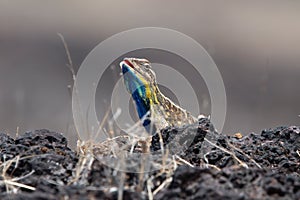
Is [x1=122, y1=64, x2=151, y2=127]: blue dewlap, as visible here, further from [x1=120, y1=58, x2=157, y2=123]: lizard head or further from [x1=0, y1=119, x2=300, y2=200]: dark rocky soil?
[x1=0, y1=119, x2=300, y2=200]: dark rocky soil

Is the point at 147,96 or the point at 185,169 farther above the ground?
the point at 147,96

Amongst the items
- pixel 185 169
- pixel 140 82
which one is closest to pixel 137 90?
pixel 140 82

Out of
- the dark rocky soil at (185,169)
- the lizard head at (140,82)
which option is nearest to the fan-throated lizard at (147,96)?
the lizard head at (140,82)

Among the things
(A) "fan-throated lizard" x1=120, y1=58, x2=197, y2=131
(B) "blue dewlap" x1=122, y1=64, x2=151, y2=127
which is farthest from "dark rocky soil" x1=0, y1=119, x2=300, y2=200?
(B) "blue dewlap" x1=122, y1=64, x2=151, y2=127

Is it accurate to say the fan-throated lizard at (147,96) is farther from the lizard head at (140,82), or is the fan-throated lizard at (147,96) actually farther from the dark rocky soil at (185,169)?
the dark rocky soil at (185,169)

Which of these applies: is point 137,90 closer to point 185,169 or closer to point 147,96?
point 147,96

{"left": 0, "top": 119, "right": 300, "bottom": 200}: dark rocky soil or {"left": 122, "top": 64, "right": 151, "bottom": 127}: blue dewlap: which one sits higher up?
{"left": 122, "top": 64, "right": 151, "bottom": 127}: blue dewlap

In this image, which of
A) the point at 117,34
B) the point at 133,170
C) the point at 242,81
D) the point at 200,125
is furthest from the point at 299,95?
the point at 133,170
